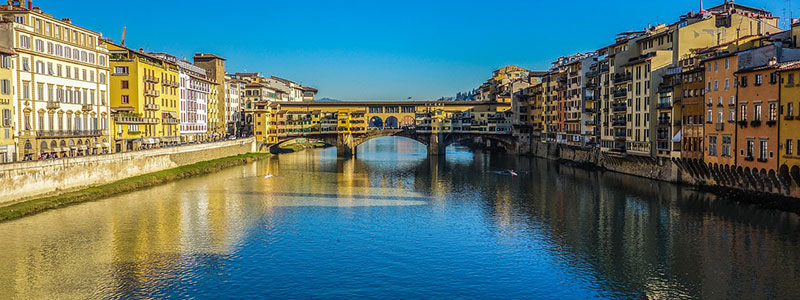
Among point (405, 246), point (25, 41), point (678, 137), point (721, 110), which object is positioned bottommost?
point (405, 246)

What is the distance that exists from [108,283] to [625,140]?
4808cm

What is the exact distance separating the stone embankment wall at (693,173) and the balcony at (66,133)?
46.1 m

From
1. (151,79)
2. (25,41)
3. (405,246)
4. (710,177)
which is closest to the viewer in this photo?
(405,246)

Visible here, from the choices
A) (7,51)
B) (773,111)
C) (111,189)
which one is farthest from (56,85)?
(773,111)

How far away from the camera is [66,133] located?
5106 centimetres

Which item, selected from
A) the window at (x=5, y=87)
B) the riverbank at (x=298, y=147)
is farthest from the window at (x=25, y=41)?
the riverbank at (x=298, y=147)

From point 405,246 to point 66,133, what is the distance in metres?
32.5

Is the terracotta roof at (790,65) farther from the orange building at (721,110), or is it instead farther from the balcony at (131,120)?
the balcony at (131,120)

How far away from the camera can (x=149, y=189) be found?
51.1 metres

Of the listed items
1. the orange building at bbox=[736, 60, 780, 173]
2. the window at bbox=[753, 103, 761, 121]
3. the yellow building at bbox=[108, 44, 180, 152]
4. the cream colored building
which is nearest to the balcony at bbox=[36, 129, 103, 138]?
the cream colored building

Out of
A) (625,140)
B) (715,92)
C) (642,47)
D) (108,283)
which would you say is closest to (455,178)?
(625,140)

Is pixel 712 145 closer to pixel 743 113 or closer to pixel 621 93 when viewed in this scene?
pixel 743 113

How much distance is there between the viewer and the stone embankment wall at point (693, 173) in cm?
3991

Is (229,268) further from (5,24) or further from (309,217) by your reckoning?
(5,24)
